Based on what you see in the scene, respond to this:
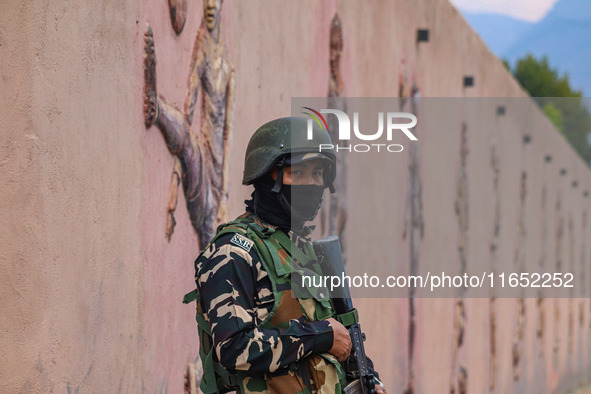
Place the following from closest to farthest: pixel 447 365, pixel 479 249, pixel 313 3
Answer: pixel 313 3, pixel 447 365, pixel 479 249

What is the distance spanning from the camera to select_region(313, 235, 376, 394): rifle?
8.53 feet

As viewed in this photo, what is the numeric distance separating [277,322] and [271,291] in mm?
89

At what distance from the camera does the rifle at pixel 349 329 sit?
2600mm

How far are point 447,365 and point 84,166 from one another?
22.2 feet

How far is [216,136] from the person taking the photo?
4.00 m

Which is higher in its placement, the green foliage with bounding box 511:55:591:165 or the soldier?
the green foliage with bounding box 511:55:591:165

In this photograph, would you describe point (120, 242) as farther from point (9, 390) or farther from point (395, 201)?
point (395, 201)

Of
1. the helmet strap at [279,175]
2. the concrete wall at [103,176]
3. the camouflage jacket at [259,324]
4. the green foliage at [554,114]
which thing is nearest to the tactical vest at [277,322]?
the camouflage jacket at [259,324]

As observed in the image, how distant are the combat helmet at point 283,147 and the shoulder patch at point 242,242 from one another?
0.73 ft

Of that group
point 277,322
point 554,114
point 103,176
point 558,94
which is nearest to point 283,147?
point 277,322

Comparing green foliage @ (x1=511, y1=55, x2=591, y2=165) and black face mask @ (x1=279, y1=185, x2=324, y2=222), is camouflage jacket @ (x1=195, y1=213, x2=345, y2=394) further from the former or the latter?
green foliage @ (x1=511, y1=55, x2=591, y2=165)

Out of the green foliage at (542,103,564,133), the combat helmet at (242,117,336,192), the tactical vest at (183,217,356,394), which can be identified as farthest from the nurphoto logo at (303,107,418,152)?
the green foliage at (542,103,564,133)

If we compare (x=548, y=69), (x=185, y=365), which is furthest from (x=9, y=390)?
(x=548, y=69)

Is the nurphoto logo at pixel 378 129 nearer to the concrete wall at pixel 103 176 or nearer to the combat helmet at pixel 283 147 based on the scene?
the concrete wall at pixel 103 176
